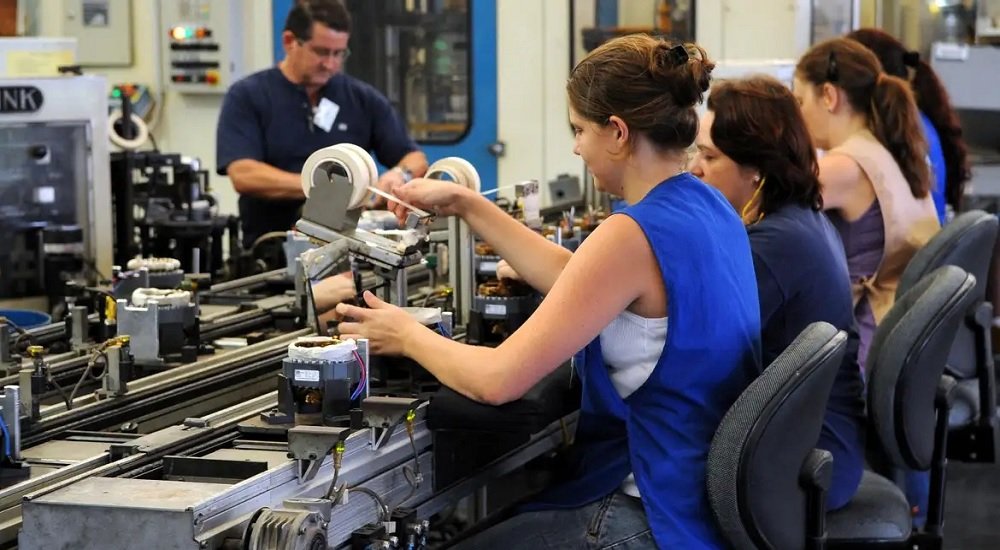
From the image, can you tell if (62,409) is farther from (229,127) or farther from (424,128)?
(424,128)

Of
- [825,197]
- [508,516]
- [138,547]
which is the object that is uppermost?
[825,197]

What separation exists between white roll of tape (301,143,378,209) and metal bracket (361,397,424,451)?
14.8 inches

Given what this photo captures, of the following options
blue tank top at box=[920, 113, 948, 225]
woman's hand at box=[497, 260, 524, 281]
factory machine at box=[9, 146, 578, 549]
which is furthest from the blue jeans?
blue tank top at box=[920, 113, 948, 225]

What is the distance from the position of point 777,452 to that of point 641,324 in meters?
0.27

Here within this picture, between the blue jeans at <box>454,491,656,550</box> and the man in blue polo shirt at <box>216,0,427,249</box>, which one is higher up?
the man in blue polo shirt at <box>216,0,427,249</box>

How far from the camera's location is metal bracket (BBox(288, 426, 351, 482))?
163cm

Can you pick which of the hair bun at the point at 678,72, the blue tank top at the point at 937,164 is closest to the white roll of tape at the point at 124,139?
the blue tank top at the point at 937,164

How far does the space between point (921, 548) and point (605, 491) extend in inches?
32.5

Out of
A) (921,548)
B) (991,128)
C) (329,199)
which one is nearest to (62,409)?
(329,199)

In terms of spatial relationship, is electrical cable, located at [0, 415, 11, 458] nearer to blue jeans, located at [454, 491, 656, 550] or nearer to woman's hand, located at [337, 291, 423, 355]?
woman's hand, located at [337, 291, 423, 355]

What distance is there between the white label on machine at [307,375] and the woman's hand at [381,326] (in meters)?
0.17

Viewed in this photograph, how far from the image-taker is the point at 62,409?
1.98 meters

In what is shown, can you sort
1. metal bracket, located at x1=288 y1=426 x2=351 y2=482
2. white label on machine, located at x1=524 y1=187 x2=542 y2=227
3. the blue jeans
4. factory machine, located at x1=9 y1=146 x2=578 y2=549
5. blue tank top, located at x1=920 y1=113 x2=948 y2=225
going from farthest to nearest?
blue tank top, located at x1=920 y1=113 x2=948 y2=225 → white label on machine, located at x1=524 y1=187 x2=542 y2=227 → the blue jeans → metal bracket, located at x1=288 y1=426 x2=351 y2=482 → factory machine, located at x1=9 y1=146 x2=578 y2=549

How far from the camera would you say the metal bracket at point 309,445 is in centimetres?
163
